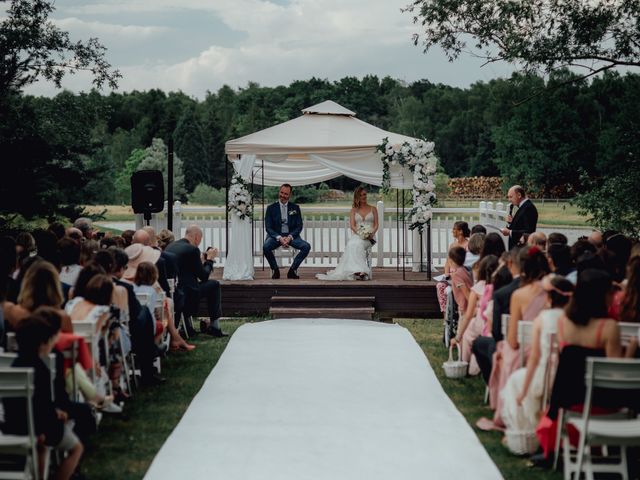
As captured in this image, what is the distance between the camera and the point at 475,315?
31.3 feet

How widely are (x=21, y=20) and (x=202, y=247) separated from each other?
5.70 m

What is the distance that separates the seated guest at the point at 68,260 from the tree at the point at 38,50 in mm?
10878

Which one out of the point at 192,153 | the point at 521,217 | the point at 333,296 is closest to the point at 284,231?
the point at 333,296

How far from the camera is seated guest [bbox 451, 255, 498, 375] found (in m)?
9.03

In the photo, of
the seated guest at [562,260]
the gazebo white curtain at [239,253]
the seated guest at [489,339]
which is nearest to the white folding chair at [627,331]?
the seated guest at [489,339]

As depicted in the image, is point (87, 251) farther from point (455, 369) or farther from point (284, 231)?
point (284, 231)

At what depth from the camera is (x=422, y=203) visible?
1535 centimetres

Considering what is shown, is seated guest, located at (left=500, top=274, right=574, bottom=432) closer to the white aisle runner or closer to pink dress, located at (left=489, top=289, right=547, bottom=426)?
pink dress, located at (left=489, top=289, right=547, bottom=426)

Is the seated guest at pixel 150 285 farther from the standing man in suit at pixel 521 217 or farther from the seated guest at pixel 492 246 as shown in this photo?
the standing man in suit at pixel 521 217

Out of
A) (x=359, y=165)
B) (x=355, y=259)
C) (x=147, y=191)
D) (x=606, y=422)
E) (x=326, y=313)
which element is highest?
(x=359, y=165)

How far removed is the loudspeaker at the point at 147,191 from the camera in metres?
15.2

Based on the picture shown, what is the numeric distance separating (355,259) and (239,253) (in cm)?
187

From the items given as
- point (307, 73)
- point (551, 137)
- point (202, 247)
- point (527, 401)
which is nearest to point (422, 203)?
point (202, 247)

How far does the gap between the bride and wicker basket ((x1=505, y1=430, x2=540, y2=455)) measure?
28.0ft
